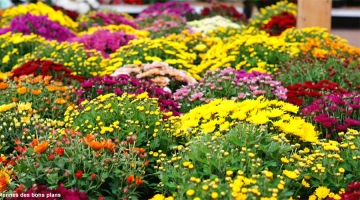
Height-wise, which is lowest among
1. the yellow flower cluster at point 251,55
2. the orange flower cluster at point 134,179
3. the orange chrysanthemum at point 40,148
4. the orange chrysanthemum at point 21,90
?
the yellow flower cluster at point 251,55

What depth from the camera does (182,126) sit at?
4289mm

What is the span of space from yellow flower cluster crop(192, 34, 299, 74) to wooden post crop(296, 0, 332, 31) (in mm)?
1666

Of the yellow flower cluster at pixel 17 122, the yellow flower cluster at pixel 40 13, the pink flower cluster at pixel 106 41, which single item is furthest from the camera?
the yellow flower cluster at pixel 40 13

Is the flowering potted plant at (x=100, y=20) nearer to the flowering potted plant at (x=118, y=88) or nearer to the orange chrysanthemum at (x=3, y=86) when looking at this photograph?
the flowering potted plant at (x=118, y=88)

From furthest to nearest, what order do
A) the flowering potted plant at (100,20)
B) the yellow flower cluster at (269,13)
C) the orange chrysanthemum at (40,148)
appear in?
the yellow flower cluster at (269,13)
the flowering potted plant at (100,20)
the orange chrysanthemum at (40,148)

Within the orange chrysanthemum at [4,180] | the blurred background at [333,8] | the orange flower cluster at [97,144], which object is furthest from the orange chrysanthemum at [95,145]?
the blurred background at [333,8]

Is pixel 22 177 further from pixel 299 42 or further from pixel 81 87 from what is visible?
pixel 299 42

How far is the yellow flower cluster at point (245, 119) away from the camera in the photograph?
388 centimetres

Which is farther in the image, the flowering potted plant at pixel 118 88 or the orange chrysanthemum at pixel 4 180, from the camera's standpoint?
the flowering potted plant at pixel 118 88

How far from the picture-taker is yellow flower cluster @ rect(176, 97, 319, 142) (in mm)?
3881

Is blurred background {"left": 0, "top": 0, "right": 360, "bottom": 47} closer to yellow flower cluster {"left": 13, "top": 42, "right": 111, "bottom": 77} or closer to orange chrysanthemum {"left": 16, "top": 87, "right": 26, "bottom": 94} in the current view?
yellow flower cluster {"left": 13, "top": 42, "right": 111, "bottom": 77}

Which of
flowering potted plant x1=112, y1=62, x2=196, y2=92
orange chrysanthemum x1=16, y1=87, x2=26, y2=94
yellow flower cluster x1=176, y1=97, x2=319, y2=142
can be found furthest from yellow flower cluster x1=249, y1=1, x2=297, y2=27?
yellow flower cluster x1=176, y1=97, x2=319, y2=142

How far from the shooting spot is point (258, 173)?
3.38 meters

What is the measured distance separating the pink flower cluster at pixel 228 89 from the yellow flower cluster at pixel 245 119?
770 mm
